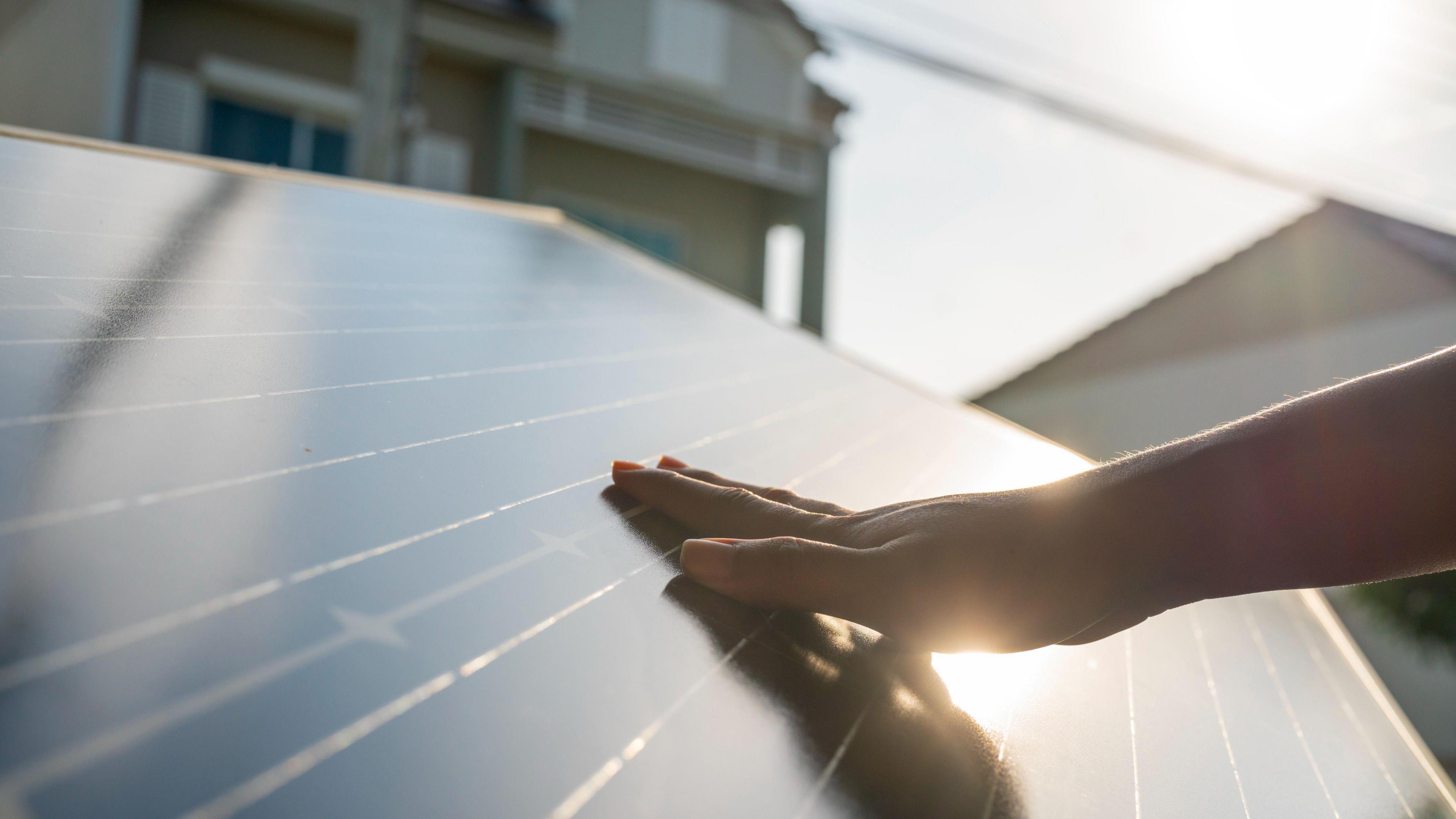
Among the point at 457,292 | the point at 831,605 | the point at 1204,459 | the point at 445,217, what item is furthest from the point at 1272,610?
the point at 445,217

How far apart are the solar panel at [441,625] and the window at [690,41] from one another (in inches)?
410

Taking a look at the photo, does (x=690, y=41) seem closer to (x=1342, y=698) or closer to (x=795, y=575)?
(x=1342, y=698)

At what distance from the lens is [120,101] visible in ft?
27.9

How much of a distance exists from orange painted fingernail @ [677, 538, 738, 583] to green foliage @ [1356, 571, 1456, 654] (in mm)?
7028

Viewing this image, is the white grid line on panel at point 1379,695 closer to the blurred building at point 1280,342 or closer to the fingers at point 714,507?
the fingers at point 714,507

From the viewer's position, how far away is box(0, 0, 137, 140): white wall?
757 centimetres

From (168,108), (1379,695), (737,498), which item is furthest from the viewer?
(168,108)

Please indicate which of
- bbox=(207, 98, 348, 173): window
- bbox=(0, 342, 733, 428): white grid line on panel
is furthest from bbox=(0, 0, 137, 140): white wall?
bbox=(0, 342, 733, 428): white grid line on panel

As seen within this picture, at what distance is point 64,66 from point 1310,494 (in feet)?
32.1

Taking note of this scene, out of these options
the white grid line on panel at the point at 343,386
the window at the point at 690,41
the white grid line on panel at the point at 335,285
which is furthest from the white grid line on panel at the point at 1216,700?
the window at the point at 690,41

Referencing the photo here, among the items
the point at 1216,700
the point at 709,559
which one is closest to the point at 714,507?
the point at 709,559

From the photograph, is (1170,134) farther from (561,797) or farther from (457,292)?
(561,797)

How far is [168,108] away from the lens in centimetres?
911

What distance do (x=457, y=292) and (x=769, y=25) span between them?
11467 millimetres
